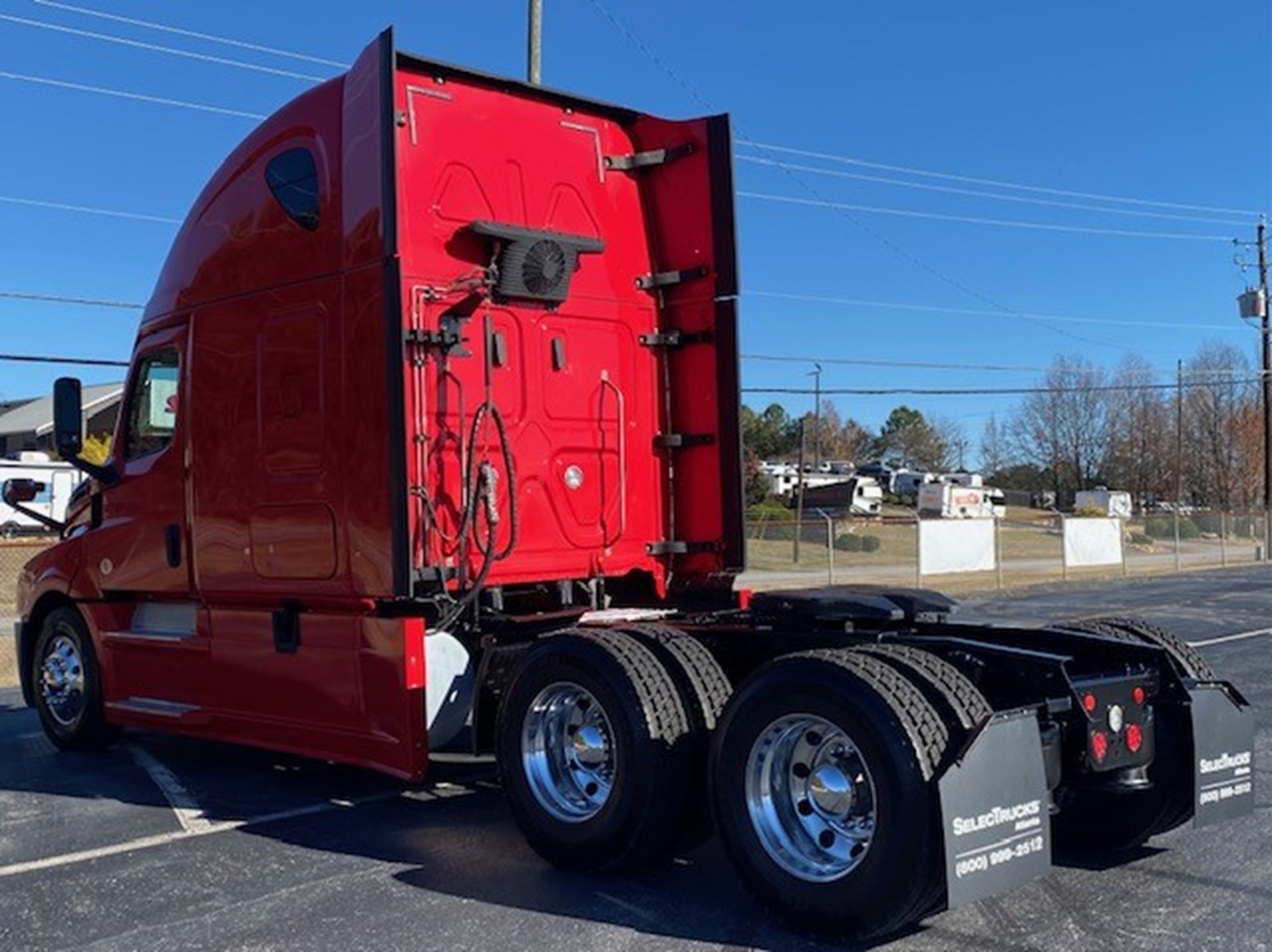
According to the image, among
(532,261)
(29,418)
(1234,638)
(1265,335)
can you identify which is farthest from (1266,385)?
(29,418)

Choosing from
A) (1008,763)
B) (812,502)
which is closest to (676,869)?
(1008,763)

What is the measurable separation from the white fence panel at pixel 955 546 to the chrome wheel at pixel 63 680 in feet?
65.5

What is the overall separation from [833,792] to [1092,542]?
29413 mm

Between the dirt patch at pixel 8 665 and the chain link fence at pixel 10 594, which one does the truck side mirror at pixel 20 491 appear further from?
the dirt patch at pixel 8 665

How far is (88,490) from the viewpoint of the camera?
8.42m

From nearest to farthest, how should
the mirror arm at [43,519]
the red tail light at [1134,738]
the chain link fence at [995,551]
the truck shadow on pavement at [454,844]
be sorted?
the truck shadow on pavement at [454,844]
the red tail light at [1134,738]
the mirror arm at [43,519]
the chain link fence at [995,551]

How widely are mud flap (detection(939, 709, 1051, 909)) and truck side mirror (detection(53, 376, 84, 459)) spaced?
19.3 feet

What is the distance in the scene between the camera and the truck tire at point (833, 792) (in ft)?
13.4

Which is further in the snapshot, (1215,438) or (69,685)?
(1215,438)

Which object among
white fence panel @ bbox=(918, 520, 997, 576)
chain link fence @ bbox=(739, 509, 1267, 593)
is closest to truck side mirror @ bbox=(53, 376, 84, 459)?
chain link fence @ bbox=(739, 509, 1267, 593)

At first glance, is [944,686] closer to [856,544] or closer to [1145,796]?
[1145,796]

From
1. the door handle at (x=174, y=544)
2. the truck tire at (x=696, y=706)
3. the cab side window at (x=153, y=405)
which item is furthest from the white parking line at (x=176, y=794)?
the truck tire at (x=696, y=706)

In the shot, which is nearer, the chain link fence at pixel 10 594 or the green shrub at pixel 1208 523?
the chain link fence at pixel 10 594

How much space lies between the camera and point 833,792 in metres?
4.51
